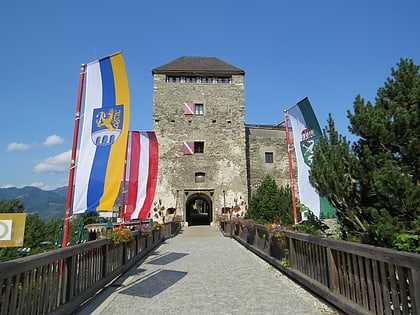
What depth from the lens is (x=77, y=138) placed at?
460 centimetres

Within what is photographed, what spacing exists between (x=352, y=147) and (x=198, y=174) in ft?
63.5

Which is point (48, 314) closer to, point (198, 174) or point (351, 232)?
point (351, 232)

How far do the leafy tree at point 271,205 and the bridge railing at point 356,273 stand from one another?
6.94 m

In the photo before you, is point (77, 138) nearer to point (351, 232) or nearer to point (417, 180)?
point (351, 232)

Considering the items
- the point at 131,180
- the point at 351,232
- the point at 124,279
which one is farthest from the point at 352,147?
the point at 131,180

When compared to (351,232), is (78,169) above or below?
above

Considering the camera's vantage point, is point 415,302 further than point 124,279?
No

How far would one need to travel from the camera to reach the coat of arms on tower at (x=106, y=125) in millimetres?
4770

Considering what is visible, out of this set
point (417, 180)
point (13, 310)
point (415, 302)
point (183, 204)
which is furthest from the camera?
point (183, 204)

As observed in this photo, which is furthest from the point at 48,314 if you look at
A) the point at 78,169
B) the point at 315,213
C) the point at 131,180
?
the point at 131,180

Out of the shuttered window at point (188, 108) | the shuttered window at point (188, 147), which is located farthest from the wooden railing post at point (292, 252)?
the shuttered window at point (188, 108)

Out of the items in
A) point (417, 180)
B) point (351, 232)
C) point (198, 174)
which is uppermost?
point (198, 174)

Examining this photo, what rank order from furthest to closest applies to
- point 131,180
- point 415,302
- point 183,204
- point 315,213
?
point 183,204, point 131,180, point 315,213, point 415,302

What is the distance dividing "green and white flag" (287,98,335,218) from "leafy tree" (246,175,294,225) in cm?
629
